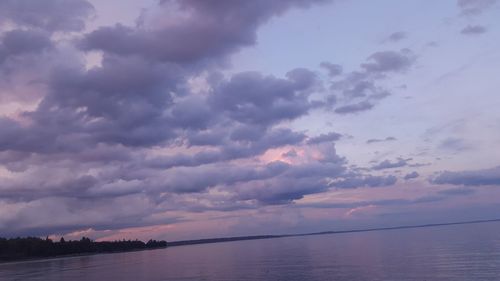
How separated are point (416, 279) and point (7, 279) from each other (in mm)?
96753

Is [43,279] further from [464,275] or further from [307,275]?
[464,275]

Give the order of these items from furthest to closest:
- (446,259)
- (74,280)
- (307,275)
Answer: (74,280) < (446,259) < (307,275)

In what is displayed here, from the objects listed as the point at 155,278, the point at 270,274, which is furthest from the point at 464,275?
the point at 155,278

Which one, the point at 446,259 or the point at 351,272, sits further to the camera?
the point at 446,259

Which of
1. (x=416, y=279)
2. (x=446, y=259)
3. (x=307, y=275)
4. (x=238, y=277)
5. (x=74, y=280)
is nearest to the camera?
(x=416, y=279)

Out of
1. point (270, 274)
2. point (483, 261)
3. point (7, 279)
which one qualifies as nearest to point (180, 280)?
point (270, 274)

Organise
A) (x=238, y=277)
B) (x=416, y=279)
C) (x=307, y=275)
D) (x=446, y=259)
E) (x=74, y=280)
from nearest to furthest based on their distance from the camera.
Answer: (x=416, y=279) < (x=307, y=275) < (x=238, y=277) < (x=446, y=259) < (x=74, y=280)

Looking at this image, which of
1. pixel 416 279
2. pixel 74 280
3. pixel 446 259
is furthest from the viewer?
pixel 74 280

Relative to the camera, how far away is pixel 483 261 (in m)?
94.2

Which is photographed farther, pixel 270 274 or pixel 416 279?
pixel 270 274

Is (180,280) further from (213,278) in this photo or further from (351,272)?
(351,272)

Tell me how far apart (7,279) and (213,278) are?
2223 inches

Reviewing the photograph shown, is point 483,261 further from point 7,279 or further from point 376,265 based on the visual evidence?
point 7,279

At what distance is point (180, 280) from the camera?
100812 millimetres
